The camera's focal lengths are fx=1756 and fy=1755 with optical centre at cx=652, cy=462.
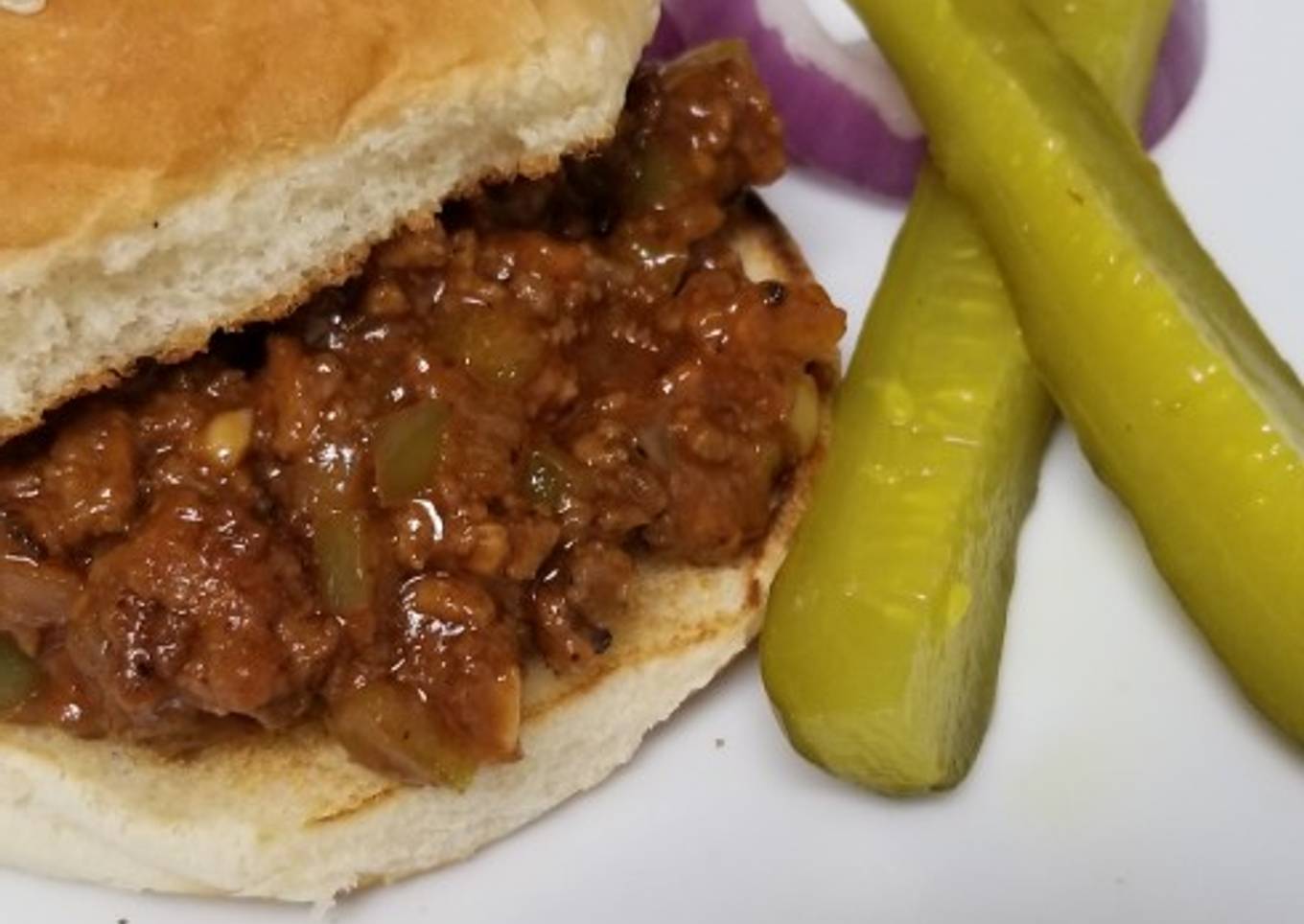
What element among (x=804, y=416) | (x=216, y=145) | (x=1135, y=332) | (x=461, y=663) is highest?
(x=216, y=145)

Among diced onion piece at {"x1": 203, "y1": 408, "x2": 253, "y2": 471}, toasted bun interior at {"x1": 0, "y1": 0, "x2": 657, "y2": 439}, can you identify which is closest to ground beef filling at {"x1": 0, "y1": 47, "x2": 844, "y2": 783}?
diced onion piece at {"x1": 203, "y1": 408, "x2": 253, "y2": 471}

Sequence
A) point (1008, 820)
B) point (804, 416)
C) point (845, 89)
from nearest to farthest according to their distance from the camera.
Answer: point (1008, 820)
point (804, 416)
point (845, 89)

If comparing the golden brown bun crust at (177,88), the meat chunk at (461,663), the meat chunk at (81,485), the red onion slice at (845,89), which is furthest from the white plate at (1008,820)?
the golden brown bun crust at (177,88)

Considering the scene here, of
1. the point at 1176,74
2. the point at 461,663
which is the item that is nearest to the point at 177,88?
the point at 461,663

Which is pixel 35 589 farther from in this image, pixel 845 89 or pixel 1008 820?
pixel 845 89

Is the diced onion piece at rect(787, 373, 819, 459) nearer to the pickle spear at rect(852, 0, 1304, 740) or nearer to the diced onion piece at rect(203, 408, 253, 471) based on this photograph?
the pickle spear at rect(852, 0, 1304, 740)

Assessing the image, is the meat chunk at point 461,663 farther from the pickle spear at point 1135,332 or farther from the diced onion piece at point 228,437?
the pickle spear at point 1135,332
